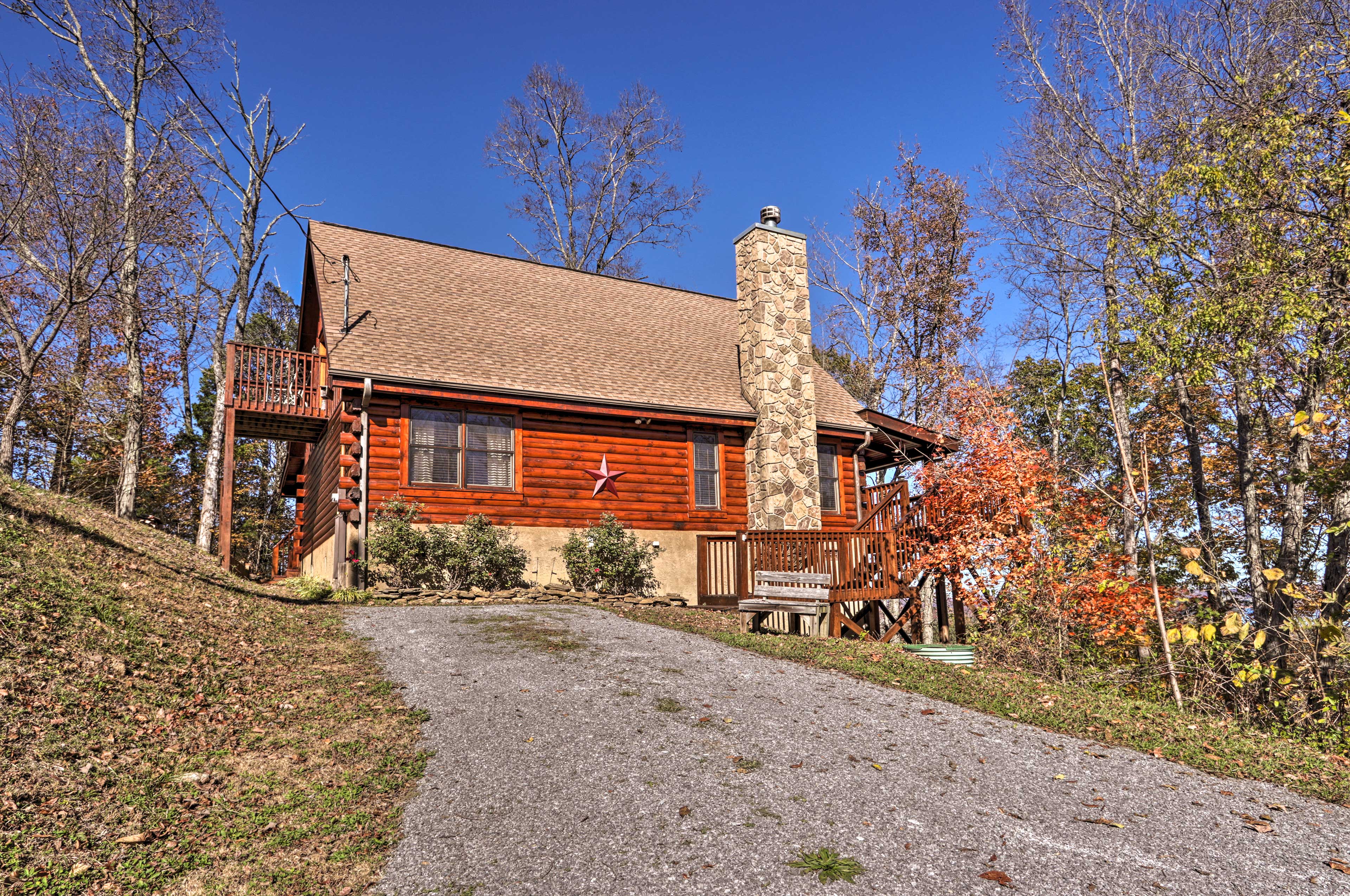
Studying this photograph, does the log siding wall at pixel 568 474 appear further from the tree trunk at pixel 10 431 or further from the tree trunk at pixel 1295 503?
the tree trunk at pixel 1295 503

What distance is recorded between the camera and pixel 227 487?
15742 millimetres

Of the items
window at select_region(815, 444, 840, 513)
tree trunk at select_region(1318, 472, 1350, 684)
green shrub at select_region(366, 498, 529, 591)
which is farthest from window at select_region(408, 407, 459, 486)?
tree trunk at select_region(1318, 472, 1350, 684)

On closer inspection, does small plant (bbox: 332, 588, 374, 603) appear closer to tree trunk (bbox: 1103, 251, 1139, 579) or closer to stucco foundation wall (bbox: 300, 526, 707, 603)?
stucco foundation wall (bbox: 300, 526, 707, 603)

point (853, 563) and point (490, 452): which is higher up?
point (490, 452)

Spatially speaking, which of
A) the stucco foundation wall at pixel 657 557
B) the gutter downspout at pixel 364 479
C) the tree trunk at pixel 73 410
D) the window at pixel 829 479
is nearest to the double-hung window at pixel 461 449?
the gutter downspout at pixel 364 479

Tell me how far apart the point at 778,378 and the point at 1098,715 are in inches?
444

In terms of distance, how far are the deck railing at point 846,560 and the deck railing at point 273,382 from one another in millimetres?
9504

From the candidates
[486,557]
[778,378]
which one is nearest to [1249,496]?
[778,378]

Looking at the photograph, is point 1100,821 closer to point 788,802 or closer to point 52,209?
point 788,802

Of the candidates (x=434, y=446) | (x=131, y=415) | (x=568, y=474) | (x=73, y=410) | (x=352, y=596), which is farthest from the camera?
(x=73, y=410)

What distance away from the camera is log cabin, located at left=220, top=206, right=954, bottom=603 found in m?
15.7

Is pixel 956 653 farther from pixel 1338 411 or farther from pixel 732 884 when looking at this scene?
pixel 732 884

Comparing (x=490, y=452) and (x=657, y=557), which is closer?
(x=490, y=452)

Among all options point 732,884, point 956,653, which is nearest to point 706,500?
point 956,653
